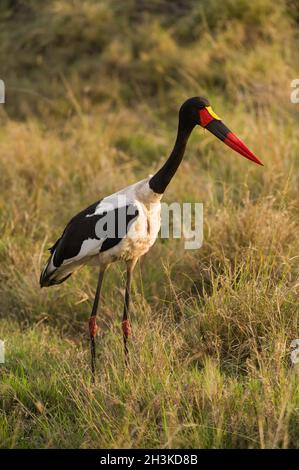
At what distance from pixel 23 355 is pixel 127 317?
52 cm

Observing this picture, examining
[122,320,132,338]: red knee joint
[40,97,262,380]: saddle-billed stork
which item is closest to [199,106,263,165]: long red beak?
[40,97,262,380]: saddle-billed stork

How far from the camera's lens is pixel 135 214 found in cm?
382

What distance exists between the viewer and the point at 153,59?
8.77 meters

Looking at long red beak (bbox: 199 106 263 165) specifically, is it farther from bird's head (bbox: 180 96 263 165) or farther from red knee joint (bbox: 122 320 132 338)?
red knee joint (bbox: 122 320 132 338)

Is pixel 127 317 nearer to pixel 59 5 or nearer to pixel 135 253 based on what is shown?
pixel 135 253

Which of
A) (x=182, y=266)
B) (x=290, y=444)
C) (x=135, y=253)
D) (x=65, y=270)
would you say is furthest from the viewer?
(x=182, y=266)

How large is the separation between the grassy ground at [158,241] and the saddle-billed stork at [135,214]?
215 millimetres

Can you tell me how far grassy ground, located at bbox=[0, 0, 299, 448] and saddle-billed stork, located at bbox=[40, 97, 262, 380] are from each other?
0.71 ft

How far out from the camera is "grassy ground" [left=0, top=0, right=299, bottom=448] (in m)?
3.19

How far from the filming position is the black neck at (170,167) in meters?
3.85

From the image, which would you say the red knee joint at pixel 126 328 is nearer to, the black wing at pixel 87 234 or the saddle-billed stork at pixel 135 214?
the saddle-billed stork at pixel 135 214

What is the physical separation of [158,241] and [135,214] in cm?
139

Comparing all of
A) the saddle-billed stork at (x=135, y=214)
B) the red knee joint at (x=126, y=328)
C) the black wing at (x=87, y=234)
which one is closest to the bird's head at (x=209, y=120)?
the saddle-billed stork at (x=135, y=214)

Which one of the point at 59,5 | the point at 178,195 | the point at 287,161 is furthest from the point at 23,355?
the point at 59,5
